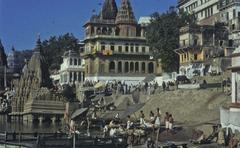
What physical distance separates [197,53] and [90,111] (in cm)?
2501

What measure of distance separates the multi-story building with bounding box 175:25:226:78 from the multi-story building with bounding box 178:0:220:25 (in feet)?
36.1

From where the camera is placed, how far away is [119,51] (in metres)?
99.4

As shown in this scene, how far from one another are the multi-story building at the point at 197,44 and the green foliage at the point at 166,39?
278 cm

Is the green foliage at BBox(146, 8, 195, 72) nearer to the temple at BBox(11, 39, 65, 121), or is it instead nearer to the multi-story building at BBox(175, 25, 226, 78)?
the multi-story building at BBox(175, 25, 226, 78)

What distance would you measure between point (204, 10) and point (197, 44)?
21216 mm

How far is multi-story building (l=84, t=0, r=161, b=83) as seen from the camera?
320ft

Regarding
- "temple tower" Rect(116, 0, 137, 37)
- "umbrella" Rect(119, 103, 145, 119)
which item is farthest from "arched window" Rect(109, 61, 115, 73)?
"umbrella" Rect(119, 103, 145, 119)

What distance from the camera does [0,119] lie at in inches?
2857

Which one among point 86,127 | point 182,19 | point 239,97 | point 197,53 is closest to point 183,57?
point 197,53

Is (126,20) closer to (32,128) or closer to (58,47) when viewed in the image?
(58,47)

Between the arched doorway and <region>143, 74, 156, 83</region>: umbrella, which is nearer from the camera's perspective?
<region>143, 74, 156, 83</region>: umbrella

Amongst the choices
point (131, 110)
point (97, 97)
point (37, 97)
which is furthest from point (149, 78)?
point (131, 110)

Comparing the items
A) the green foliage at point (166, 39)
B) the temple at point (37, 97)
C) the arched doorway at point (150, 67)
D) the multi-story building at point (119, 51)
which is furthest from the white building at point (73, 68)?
the temple at point (37, 97)

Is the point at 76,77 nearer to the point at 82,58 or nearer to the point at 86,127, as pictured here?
the point at 82,58
